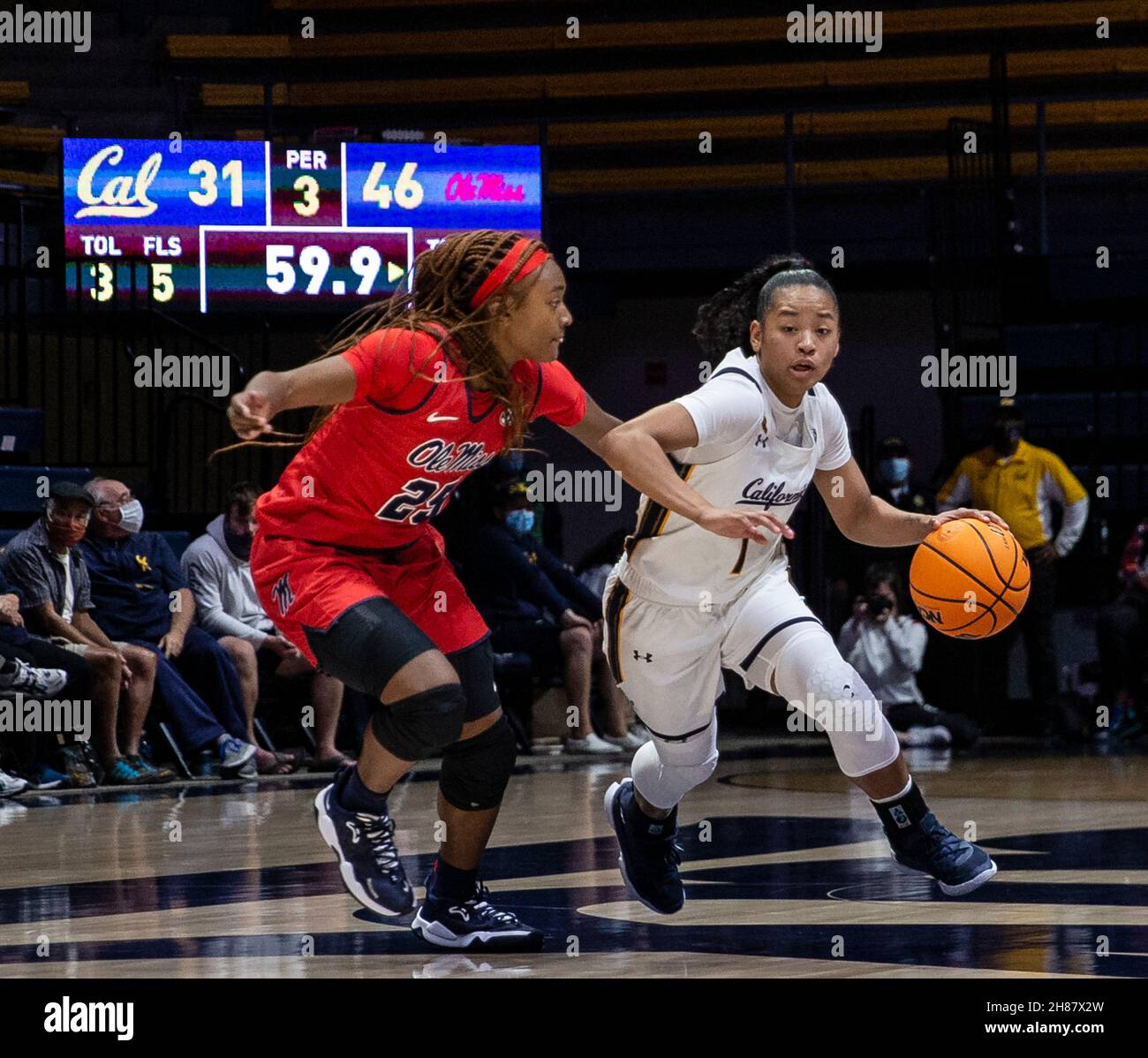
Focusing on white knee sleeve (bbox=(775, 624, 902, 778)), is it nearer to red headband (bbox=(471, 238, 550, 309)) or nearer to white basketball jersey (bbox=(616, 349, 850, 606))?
white basketball jersey (bbox=(616, 349, 850, 606))

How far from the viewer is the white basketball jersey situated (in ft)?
14.8

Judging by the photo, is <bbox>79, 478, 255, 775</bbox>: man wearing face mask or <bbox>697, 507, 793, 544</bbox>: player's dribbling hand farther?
<bbox>79, 478, 255, 775</bbox>: man wearing face mask

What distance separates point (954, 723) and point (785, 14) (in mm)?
7285

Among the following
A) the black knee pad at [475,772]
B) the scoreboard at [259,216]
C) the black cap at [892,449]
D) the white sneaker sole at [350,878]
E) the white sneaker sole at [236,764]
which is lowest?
the white sneaker sole at [236,764]

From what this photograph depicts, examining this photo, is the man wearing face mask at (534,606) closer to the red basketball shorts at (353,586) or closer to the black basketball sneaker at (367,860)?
the red basketball shorts at (353,586)

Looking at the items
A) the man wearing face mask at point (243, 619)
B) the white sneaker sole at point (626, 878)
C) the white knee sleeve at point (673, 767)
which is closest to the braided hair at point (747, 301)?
the white knee sleeve at point (673, 767)

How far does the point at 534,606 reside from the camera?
1089 cm

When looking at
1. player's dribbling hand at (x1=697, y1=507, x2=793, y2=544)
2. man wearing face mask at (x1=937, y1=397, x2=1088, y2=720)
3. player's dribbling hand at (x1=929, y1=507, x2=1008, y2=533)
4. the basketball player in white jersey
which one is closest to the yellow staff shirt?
man wearing face mask at (x1=937, y1=397, x2=1088, y2=720)

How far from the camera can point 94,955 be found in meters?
4.01

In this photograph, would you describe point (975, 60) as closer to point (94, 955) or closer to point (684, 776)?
point (684, 776)

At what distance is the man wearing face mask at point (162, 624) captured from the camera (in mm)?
9281

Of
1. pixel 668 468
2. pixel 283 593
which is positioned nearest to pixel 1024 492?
pixel 668 468

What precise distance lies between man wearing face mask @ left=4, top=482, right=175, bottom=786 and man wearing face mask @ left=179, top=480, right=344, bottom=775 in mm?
738
